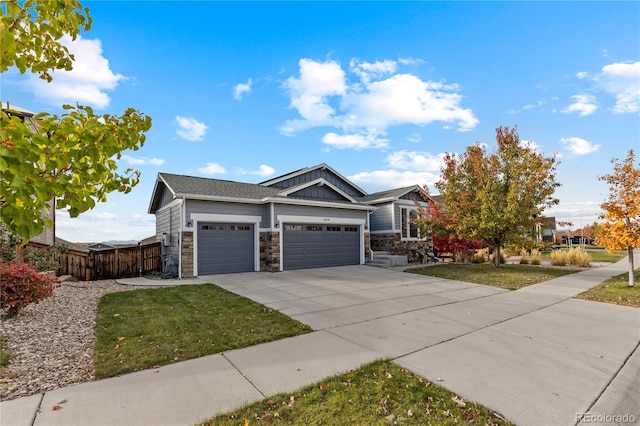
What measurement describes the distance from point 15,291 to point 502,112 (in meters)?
19.1

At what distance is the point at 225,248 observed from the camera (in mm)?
13484

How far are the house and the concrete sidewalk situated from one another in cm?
615

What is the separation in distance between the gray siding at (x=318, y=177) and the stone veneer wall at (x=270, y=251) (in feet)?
16.7

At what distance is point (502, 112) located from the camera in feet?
49.4

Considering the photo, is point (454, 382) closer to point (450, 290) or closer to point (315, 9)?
point (450, 290)

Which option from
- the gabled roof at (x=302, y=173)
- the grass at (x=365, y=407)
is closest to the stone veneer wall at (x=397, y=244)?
the gabled roof at (x=302, y=173)

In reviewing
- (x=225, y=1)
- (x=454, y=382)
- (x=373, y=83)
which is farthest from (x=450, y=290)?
(x=225, y=1)

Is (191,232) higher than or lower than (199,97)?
lower

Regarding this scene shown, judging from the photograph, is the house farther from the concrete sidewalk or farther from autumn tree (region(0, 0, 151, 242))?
autumn tree (region(0, 0, 151, 242))

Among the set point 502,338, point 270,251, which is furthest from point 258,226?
point 502,338

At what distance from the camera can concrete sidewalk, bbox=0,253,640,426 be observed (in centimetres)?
310

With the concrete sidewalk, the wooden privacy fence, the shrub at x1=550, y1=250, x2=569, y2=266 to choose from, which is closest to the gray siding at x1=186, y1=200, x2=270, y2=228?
the wooden privacy fence

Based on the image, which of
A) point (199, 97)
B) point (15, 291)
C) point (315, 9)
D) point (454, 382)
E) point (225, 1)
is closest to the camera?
point (454, 382)

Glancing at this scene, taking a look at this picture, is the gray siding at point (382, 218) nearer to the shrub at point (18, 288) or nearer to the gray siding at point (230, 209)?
the gray siding at point (230, 209)
